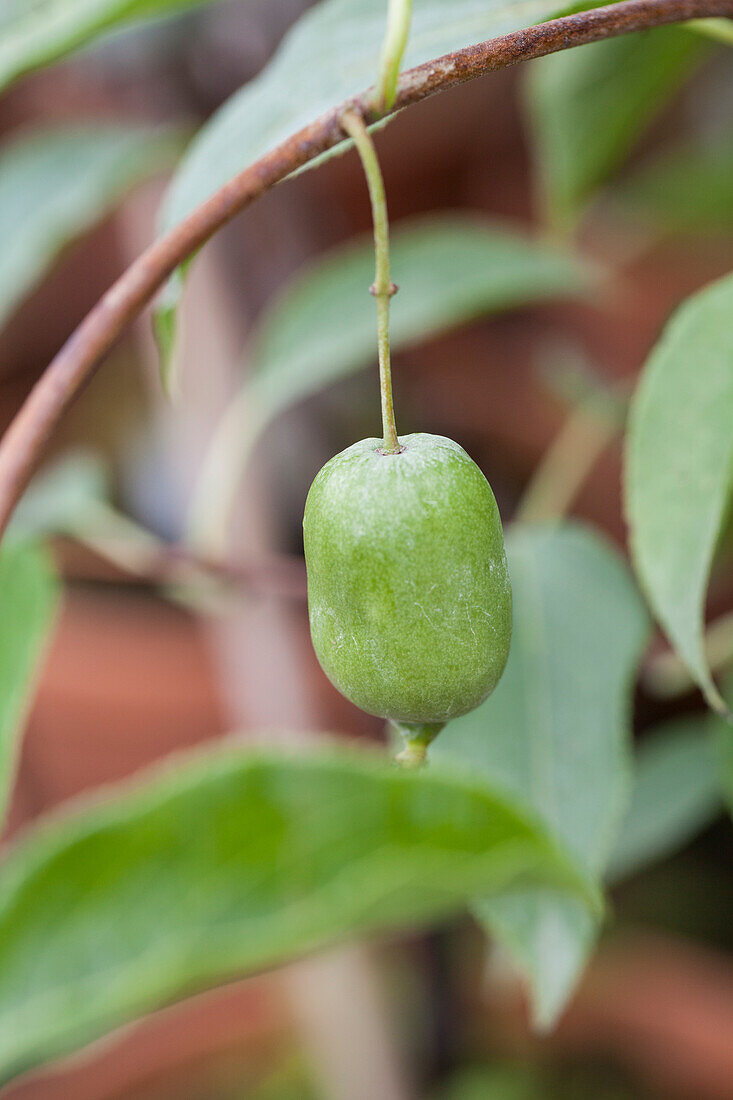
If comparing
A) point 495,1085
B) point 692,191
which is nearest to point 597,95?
point 692,191

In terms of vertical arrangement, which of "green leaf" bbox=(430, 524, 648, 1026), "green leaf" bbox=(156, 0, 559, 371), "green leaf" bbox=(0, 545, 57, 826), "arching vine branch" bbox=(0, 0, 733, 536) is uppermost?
"green leaf" bbox=(156, 0, 559, 371)

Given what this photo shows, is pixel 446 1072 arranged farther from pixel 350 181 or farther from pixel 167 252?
pixel 167 252

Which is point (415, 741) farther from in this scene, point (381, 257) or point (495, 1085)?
point (495, 1085)

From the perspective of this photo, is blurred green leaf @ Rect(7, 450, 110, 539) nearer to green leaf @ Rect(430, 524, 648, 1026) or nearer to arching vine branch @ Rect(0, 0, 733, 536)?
green leaf @ Rect(430, 524, 648, 1026)

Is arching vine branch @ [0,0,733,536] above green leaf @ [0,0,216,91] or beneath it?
beneath

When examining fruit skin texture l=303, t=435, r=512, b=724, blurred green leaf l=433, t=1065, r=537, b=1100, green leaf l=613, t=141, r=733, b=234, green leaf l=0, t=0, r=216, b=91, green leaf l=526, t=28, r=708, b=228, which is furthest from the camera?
blurred green leaf l=433, t=1065, r=537, b=1100

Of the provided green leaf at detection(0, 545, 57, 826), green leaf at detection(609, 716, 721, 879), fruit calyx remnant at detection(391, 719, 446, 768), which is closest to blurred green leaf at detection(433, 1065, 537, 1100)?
green leaf at detection(609, 716, 721, 879)

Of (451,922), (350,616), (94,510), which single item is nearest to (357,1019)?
(451,922)
